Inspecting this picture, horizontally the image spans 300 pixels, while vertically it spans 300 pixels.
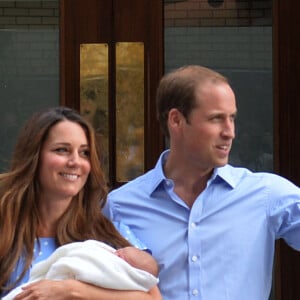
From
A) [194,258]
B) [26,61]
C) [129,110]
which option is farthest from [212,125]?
[26,61]

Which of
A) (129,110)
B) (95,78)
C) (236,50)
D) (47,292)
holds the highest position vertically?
(236,50)

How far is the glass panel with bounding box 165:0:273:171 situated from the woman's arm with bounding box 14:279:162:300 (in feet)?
6.73

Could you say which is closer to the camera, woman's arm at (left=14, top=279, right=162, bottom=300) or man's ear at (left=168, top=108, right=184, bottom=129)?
woman's arm at (left=14, top=279, right=162, bottom=300)

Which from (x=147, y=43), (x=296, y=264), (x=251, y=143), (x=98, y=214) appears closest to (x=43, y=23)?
(x=147, y=43)

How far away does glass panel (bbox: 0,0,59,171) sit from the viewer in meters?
4.04

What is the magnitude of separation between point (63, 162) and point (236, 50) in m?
1.94

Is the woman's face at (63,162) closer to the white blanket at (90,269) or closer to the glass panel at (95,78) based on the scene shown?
the white blanket at (90,269)

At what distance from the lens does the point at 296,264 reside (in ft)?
13.0

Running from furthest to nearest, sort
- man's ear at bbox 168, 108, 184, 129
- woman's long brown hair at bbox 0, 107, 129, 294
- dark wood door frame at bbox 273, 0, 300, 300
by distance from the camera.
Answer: dark wood door frame at bbox 273, 0, 300, 300 → man's ear at bbox 168, 108, 184, 129 → woman's long brown hair at bbox 0, 107, 129, 294

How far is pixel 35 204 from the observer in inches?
90.7

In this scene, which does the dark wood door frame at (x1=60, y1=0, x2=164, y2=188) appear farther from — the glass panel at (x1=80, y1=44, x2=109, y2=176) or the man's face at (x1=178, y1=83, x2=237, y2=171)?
the man's face at (x1=178, y1=83, x2=237, y2=171)

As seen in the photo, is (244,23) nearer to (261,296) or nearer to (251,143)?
(251,143)

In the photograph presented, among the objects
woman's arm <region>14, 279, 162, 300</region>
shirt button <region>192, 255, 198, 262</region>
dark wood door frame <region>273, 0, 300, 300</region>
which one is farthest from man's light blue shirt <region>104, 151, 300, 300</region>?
dark wood door frame <region>273, 0, 300, 300</region>

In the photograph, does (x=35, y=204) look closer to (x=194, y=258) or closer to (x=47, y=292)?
(x=47, y=292)
